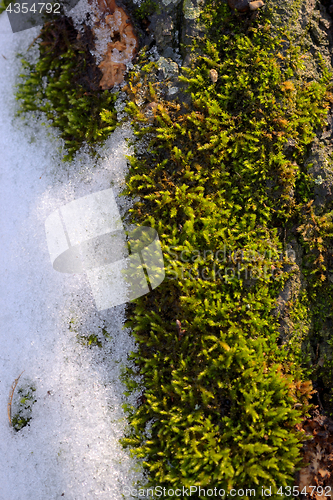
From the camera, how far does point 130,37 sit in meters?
3.69

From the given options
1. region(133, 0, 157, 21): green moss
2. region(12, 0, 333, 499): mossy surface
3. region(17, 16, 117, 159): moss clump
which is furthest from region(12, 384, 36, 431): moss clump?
region(133, 0, 157, 21): green moss

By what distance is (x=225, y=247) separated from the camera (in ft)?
11.2

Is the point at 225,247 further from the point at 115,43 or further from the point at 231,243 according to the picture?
the point at 115,43

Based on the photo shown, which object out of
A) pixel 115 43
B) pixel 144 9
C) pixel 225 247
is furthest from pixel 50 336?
pixel 144 9

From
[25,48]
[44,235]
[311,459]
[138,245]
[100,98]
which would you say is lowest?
[311,459]

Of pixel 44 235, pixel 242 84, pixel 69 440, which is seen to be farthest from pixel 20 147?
pixel 69 440

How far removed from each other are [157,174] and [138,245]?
2.75ft

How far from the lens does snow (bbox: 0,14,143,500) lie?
344cm

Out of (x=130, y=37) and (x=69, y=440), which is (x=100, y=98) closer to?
(x=130, y=37)

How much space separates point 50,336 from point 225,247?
7.44ft

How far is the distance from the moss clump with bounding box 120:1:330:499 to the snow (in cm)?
31

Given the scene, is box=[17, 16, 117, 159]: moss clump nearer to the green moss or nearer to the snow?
the snow

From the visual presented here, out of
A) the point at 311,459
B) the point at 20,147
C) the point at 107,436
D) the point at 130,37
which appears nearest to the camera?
the point at 311,459

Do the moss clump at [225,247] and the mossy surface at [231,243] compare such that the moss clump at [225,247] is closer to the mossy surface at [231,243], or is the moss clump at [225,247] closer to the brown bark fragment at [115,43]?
the mossy surface at [231,243]
